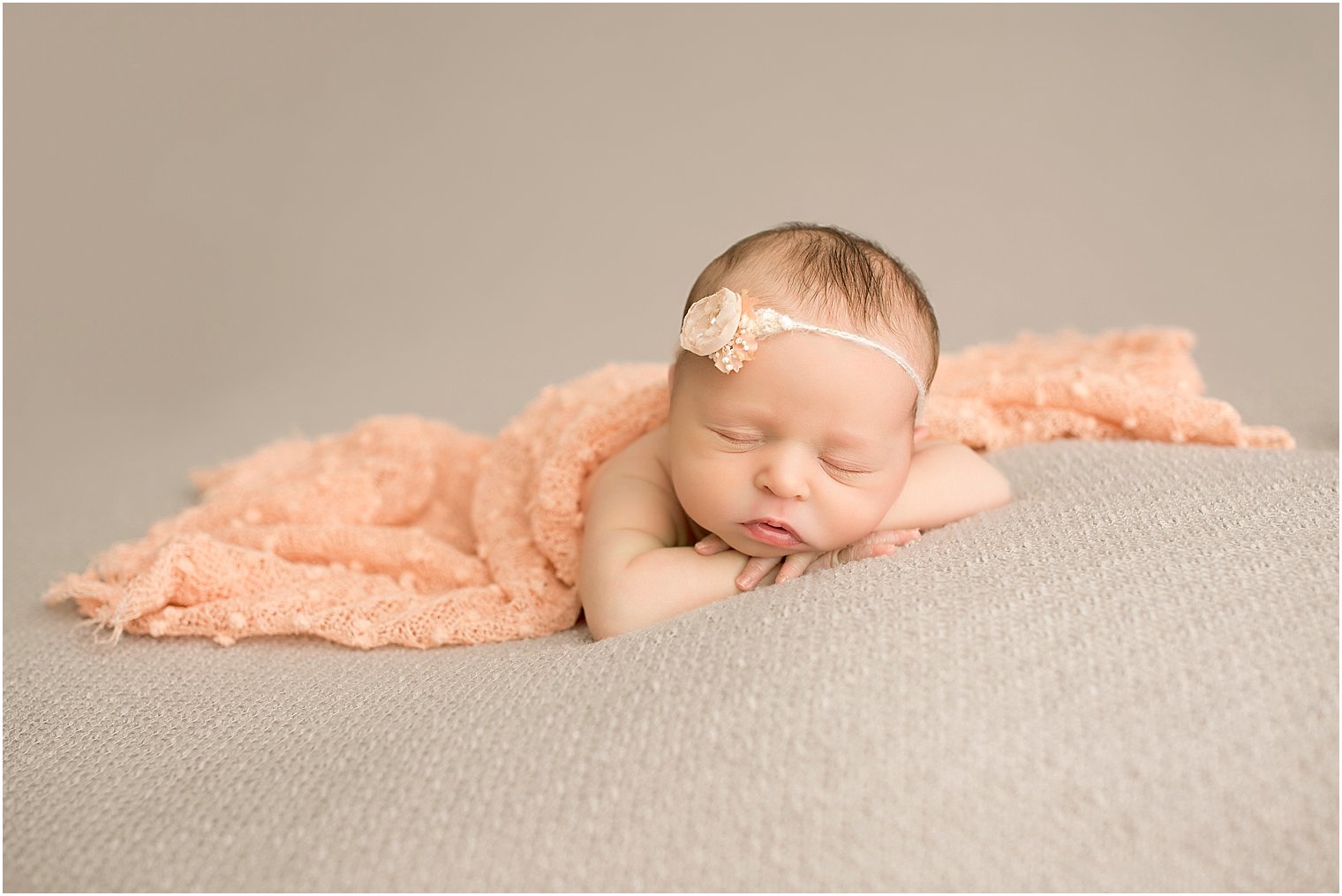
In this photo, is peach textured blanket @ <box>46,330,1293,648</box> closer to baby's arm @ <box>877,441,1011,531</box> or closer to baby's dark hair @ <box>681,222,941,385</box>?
baby's arm @ <box>877,441,1011,531</box>

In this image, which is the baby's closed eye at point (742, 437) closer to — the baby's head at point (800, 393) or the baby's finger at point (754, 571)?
the baby's head at point (800, 393)

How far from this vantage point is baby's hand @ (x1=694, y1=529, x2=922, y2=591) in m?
1.46

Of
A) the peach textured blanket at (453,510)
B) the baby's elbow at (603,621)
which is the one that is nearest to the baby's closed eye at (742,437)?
the baby's elbow at (603,621)

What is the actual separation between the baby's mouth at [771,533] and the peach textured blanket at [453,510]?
36 centimetres

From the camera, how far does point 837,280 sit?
1.42 metres

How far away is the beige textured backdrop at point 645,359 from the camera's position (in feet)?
3.52

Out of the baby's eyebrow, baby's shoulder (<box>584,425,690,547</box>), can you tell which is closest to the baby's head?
the baby's eyebrow

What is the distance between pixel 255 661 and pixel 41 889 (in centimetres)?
46

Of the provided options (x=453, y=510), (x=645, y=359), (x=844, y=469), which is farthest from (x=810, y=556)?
(x=645, y=359)

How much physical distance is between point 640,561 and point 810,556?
0.74ft

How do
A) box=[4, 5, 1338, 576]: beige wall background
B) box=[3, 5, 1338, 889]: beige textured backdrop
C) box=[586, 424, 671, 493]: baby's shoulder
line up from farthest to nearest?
box=[4, 5, 1338, 576]: beige wall background
box=[586, 424, 671, 493]: baby's shoulder
box=[3, 5, 1338, 889]: beige textured backdrop

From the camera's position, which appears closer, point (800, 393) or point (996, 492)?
point (800, 393)

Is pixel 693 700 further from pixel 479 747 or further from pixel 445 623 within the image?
pixel 445 623

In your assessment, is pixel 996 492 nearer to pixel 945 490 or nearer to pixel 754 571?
pixel 945 490
